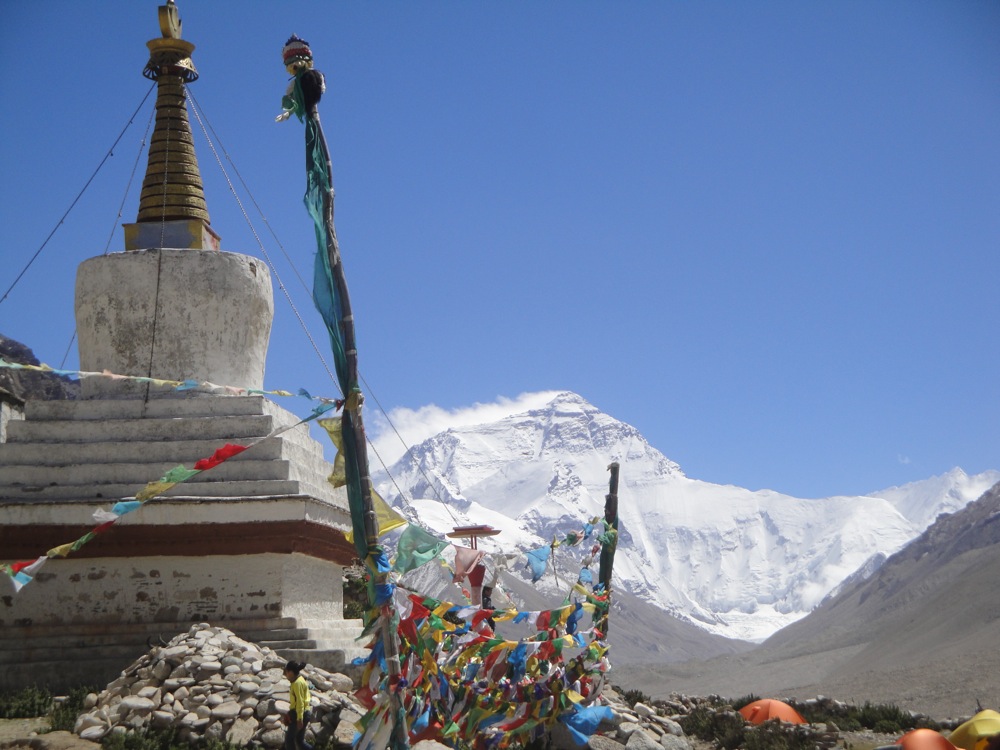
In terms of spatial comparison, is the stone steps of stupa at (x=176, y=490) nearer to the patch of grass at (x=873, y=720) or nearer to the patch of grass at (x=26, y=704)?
the patch of grass at (x=26, y=704)

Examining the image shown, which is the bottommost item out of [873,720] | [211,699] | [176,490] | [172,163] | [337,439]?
→ [873,720]

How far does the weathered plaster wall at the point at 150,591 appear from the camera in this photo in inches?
545

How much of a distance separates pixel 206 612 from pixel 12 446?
10.9ft

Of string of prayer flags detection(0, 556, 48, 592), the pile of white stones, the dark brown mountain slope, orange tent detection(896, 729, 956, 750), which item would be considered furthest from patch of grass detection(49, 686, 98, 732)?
the dark brown mountain slope

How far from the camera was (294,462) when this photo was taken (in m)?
14.8

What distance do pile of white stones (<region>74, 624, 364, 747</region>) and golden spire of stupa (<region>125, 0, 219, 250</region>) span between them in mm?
6256

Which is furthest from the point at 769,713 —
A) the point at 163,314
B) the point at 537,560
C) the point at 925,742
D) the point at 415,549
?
the point at 163,314

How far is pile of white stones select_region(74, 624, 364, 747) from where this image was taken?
11.1 meters

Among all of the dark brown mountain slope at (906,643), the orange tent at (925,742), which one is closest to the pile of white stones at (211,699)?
the orange tent at (925,742)

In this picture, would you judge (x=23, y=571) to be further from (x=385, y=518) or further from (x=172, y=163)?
(x=172, y=163)

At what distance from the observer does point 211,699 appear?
1137 cm

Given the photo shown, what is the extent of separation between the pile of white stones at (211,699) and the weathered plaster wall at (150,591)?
4.66ft

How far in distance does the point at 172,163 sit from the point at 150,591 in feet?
21.0

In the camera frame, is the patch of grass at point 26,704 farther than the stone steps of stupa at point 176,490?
No
